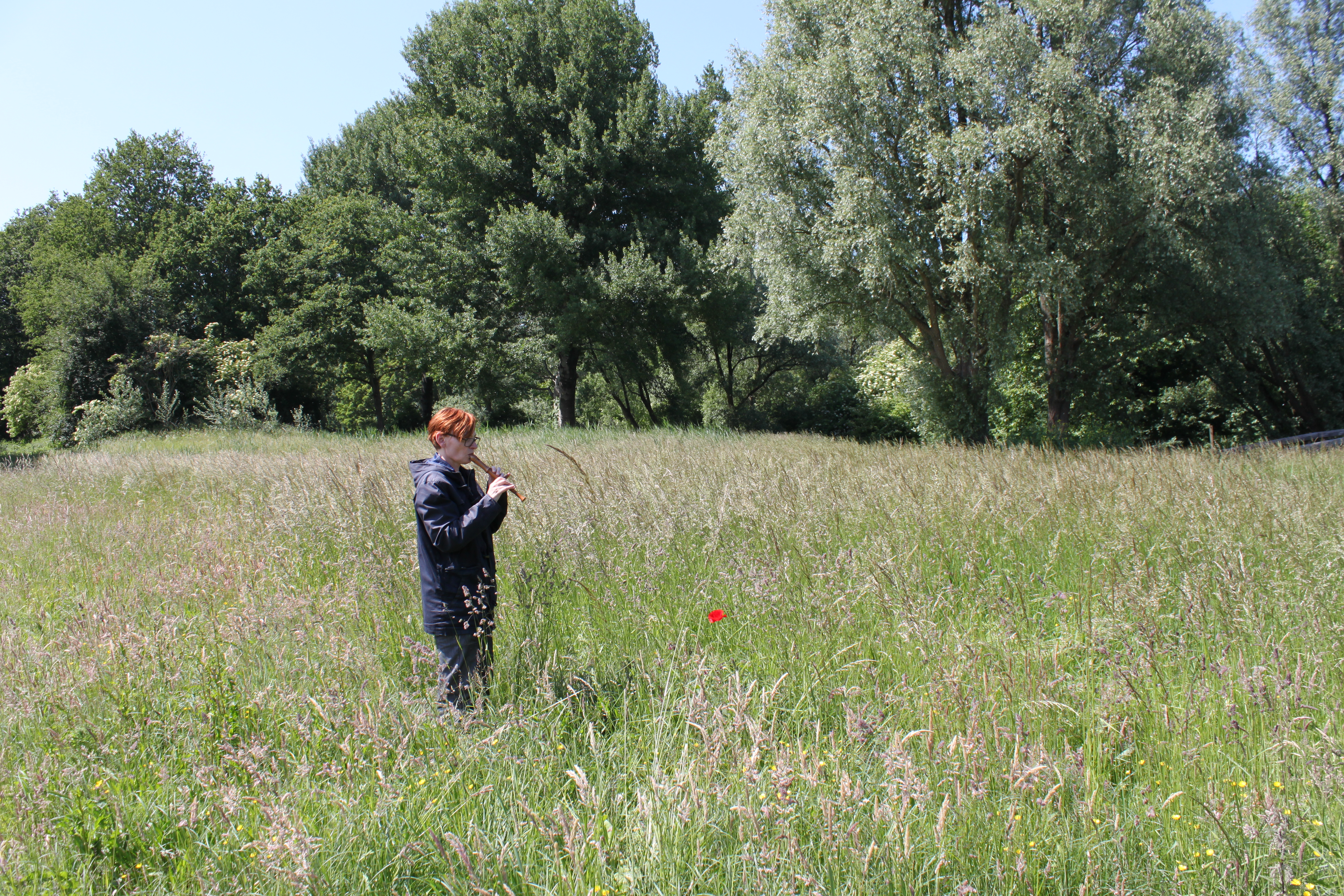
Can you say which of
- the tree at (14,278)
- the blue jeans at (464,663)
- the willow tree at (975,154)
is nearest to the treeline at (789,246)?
the willow tree at (975,154)

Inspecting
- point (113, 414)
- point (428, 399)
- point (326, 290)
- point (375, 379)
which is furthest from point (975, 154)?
point (113, 414)

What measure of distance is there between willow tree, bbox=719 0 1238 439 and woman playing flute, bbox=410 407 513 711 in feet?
39.1

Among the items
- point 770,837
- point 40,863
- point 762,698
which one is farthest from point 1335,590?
point 40,863

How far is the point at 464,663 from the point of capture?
3.12 m

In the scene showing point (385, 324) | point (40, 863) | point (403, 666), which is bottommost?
point (40, 863)

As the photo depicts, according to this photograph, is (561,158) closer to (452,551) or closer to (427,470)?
(427,470)

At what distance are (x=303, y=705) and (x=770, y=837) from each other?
1.89m

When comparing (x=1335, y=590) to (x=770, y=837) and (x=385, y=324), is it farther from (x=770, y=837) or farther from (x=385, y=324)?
(x=385, y=324)

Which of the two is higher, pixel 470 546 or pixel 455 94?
pixel 455 94

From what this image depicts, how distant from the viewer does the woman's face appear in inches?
129

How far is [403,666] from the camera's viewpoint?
10.7ft

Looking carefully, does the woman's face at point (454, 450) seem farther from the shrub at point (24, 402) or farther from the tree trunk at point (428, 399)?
the shrub at point (24, 402)

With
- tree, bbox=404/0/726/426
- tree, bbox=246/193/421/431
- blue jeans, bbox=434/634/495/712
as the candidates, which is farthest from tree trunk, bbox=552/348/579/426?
blue jeans, bbox=434/634/495/712

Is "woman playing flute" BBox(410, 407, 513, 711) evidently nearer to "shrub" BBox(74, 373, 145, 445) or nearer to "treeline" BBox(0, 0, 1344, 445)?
"treeline" BBox(0, 0, 1344, 445)
